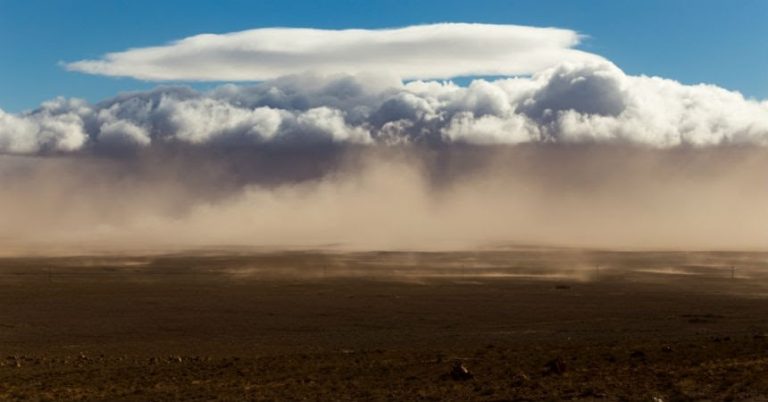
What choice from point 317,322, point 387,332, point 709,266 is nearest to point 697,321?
point 387,332

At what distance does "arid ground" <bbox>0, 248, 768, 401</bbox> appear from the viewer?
37156mm

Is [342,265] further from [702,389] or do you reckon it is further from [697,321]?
[702,389]

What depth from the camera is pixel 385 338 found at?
205 feet

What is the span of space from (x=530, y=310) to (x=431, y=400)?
55358 millimetres

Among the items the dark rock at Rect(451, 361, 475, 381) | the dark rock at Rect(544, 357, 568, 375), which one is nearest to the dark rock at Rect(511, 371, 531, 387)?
the dark rock at Rect(544, 357, 568, 375)

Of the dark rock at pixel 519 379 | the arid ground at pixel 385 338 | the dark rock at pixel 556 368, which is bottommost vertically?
the arid ground at pixel 385 338

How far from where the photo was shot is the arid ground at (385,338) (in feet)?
122

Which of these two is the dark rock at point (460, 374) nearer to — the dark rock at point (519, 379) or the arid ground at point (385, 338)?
the arid ground at point (385, 338)

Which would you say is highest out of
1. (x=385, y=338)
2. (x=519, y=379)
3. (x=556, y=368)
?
(x=556, y=368)

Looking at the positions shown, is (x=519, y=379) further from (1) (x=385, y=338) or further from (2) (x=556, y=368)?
(1) (x=385, y=338)

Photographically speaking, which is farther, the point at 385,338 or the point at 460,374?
the point at 385,338

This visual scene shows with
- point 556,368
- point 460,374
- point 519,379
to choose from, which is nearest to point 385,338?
point 556,368

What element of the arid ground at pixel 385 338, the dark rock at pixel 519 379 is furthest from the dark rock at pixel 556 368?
the dark rock at pixel 519 379

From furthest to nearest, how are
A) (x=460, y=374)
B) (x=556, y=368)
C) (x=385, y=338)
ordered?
1. (x=385, y=338)
2. (x=556, y=368)
3. (x=460, y=374)
